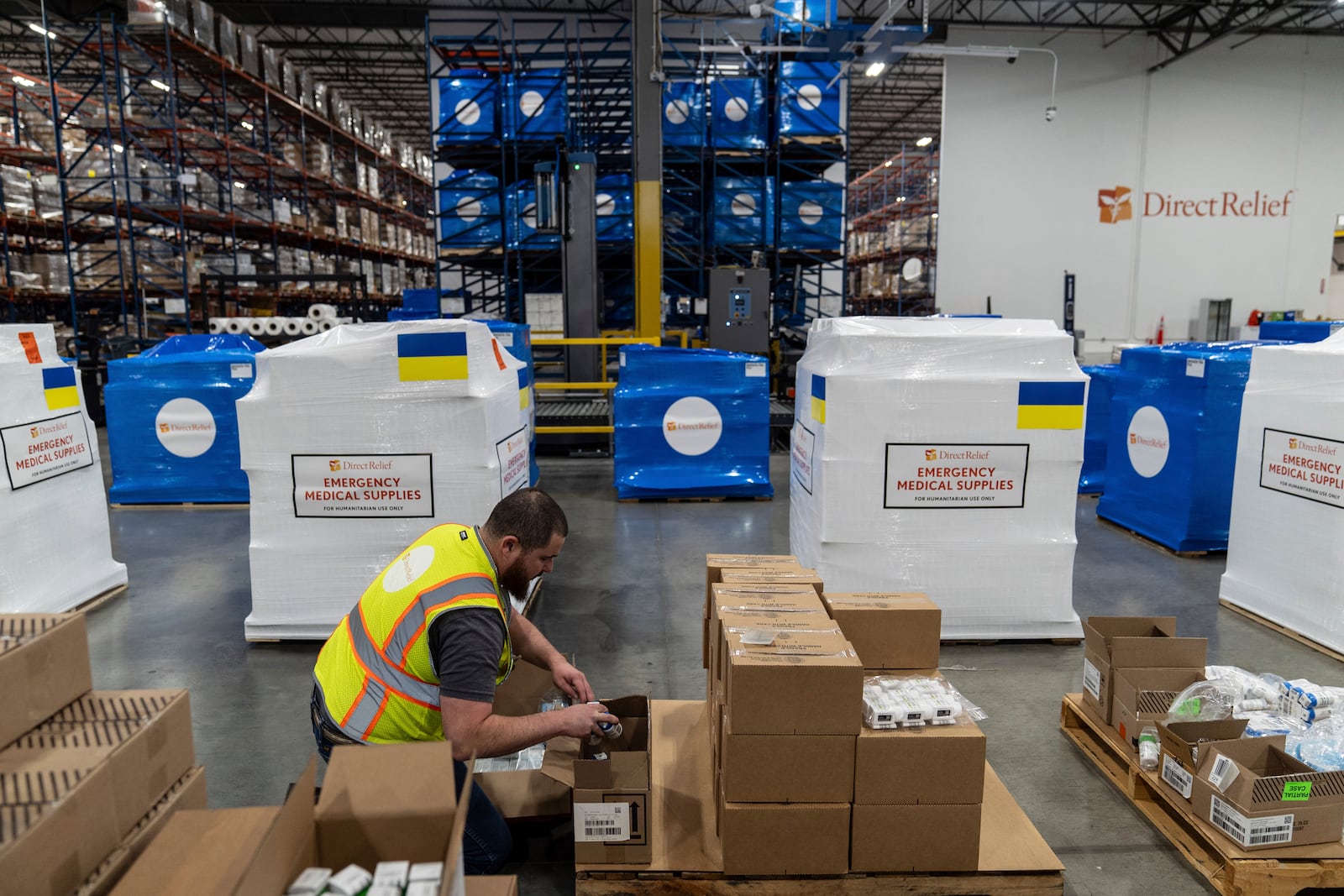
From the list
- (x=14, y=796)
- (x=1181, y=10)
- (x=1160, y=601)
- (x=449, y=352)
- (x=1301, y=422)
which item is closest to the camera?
(x=14, y=796)

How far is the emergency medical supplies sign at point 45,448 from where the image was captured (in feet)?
13.8

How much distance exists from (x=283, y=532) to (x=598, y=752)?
94.0 inches

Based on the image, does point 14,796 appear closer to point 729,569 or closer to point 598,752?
point 598,752

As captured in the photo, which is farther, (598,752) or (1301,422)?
(1301,422)

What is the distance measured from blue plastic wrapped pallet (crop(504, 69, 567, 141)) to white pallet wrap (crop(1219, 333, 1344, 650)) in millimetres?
9660

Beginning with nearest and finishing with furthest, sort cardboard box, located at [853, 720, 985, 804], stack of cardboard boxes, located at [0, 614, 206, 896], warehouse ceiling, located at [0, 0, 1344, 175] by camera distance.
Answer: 1. stack of cardboard boxes, located at [0, 614, 206, 896]
2. cardboard box, located at [853, 720, 985, 804]
3. warehouse ceiling, located at [0, 0, 1344, 175]

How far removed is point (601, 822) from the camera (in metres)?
2.30

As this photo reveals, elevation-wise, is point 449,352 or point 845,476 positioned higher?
point 449,352

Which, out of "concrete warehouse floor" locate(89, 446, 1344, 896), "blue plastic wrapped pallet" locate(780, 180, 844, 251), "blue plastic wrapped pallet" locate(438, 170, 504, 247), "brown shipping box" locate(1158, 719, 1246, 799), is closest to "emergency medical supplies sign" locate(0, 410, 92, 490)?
"concrete warehouse floor" locate(89, 446, 1344, 896)

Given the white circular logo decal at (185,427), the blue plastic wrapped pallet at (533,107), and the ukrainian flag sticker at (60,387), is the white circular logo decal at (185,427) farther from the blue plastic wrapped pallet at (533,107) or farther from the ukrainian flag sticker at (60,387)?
the blue plastic wrapped pallet at (533,107)

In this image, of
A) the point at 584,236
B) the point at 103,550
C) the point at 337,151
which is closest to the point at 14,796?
the point at 103,550

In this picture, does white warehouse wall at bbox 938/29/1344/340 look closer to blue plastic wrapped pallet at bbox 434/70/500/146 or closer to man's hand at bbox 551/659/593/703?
blue plastic wrapped pallet at bbox 434/70/500/146

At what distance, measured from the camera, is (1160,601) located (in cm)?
483

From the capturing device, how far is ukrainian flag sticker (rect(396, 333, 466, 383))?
3836 mm
